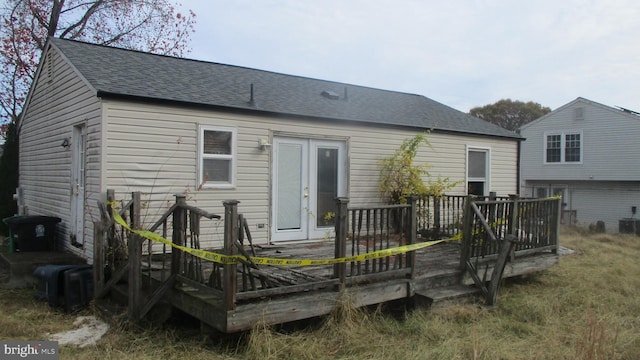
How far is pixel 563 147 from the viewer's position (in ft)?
76.5

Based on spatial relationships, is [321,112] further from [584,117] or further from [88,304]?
[584,117]

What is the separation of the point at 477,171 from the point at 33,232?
9298 millimetres

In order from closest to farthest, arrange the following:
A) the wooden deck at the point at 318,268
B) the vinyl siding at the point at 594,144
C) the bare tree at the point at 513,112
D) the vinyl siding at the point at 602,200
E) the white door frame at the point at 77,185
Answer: the wooden deck at the point at 318,268, the white door frame at the point at 77,185, the vinyl siding at the point at 594,144, the vinyl siding at the point at 602,200, the bare tree at the point at 513,112

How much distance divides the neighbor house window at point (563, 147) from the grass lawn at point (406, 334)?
59.0ft

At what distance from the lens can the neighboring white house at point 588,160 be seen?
2127cm

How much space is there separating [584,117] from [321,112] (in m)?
18.4

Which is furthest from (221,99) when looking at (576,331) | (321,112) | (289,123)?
(576,331)

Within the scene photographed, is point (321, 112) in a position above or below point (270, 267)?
above

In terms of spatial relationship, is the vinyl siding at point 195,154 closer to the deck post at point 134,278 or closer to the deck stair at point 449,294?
the deck post at point 134,278

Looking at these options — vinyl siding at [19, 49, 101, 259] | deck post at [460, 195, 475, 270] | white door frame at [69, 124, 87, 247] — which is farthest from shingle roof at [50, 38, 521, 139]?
deck post at [460, 195, 475, 270]

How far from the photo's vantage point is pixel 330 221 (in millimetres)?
8992

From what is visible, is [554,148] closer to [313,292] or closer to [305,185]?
[305,185]

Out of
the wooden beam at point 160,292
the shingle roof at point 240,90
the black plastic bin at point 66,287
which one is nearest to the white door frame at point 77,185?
the shingle roof at point 240,90

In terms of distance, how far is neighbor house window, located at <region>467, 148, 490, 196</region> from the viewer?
11117 millimetres
